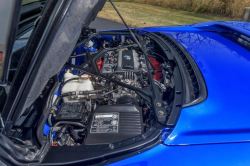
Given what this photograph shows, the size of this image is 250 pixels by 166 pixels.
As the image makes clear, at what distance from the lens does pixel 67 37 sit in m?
1.03

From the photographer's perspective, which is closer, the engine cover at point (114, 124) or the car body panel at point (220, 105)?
the car body panel at point (220, 105)

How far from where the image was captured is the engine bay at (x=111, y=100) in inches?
44.4

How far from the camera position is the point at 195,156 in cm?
85

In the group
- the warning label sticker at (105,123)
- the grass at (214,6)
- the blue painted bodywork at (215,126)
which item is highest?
the grass at (214,6)

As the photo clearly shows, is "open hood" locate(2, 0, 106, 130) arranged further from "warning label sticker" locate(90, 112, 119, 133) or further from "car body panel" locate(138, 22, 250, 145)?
"car body panel" locate(138, 22, 250, 145)

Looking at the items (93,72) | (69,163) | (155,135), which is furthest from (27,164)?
(93,72)

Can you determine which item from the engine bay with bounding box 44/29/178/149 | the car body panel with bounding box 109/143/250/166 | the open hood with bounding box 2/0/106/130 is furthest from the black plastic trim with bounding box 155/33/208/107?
the open hood with bounding box 2/0/106/130

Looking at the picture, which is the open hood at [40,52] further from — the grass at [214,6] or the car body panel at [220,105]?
the grass at [214,6]

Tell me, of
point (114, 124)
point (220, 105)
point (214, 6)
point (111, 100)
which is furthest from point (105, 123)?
point (214, 6)

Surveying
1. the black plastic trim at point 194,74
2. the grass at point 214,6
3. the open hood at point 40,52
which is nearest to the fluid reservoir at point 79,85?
the open hood at point 40,52

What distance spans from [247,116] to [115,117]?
801 millimetres

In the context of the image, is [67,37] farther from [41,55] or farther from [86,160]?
[86,160]

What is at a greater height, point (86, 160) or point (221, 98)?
point (221, 98)

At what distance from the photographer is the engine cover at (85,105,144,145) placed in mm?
1093
